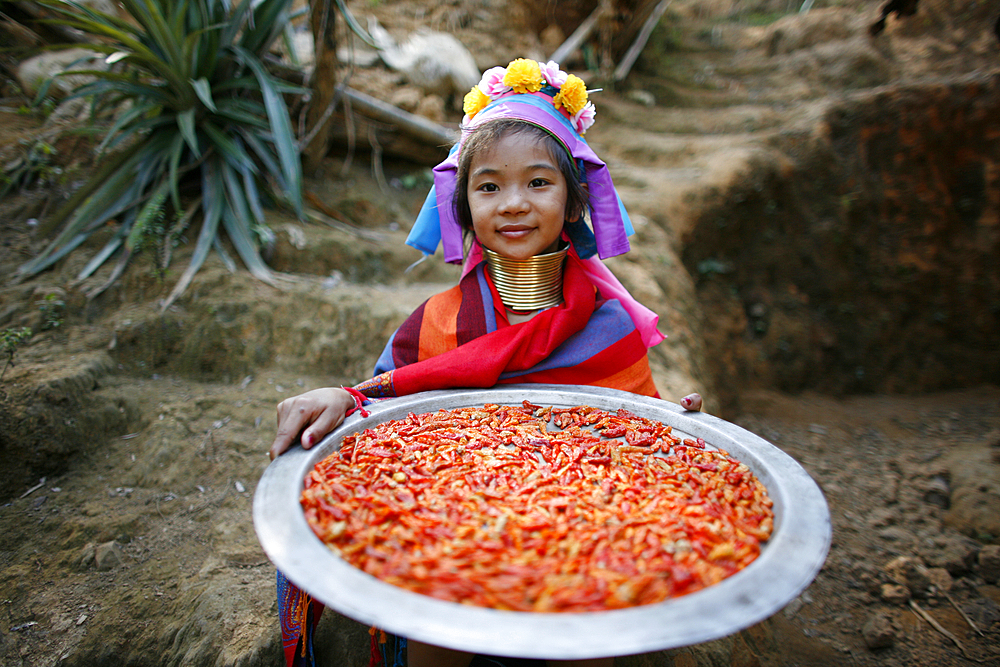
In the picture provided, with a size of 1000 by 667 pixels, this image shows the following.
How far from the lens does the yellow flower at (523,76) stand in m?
2.00

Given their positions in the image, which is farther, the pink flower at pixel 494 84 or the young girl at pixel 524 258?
the pink flower at pixel 494 84

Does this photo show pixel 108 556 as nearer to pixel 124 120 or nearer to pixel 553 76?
pixel 553 76

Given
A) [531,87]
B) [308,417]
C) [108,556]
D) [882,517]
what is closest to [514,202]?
[531,87]

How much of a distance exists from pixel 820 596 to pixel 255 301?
3.60m

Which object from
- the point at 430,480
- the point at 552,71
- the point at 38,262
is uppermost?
the point at 552,71

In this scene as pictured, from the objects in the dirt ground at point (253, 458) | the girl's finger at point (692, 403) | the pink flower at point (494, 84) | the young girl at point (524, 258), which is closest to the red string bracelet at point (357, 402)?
the young girl at point (524, 258)

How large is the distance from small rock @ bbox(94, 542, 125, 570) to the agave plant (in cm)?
144

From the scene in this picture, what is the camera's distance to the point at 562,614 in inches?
35.3

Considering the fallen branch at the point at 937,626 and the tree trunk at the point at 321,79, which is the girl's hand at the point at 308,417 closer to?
the fallen branch at the point at 937,626

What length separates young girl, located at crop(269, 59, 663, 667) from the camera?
1.92 meters

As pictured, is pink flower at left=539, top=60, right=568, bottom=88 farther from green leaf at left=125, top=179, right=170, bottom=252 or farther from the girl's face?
green leaf at left=125, top=179, right=170, bottom=252

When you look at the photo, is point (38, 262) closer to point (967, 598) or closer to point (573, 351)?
point (573, 351)

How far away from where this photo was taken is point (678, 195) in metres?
5.11

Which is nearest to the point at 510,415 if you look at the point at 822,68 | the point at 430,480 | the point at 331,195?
the point at 430,480
